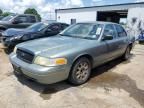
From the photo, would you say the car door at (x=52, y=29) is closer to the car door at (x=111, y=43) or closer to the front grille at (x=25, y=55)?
the car door at (x=111, y=43)

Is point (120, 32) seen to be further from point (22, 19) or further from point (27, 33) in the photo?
point (22, 19)

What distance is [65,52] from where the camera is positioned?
3.82 m

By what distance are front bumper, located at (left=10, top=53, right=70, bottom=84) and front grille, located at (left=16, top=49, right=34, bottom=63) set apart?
110mm

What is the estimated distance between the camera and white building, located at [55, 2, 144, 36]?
14.5 metres

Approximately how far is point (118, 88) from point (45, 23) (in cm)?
515

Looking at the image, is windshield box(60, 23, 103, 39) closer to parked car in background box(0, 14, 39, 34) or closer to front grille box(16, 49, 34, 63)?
front grille box(16, 49, 34, 63)

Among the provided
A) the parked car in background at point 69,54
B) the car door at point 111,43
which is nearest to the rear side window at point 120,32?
the car door at point 111,43

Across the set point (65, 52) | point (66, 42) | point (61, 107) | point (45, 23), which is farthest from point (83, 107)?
point (45, 23)

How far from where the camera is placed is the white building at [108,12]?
47.4 feet

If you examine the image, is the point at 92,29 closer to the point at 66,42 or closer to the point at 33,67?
the point at 66,42

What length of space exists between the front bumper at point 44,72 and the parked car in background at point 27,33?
11.2 ft

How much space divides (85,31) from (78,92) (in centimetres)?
193

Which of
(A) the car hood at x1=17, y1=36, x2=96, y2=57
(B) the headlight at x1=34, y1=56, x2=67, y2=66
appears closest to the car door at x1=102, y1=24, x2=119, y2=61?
(A) the car hood at x1=17, y1=36, x2=96, y2=57

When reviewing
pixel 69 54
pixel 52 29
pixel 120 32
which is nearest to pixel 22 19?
pixel 52 29
